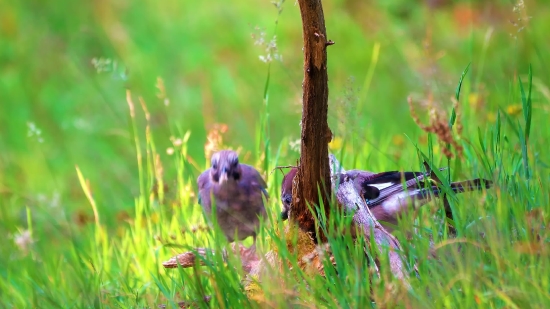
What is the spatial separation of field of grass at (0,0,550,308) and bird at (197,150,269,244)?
111 mm

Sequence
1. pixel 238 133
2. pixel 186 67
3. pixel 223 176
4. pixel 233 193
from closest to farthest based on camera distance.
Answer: pixel 223 176 < pixel 233 193 < pixel 238 133 < pixel 186 67

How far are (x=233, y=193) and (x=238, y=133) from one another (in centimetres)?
337

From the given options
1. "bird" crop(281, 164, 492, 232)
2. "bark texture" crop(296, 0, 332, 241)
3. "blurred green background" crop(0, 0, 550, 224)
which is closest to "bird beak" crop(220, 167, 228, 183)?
"bird" crop(281, 164, 492, 232)

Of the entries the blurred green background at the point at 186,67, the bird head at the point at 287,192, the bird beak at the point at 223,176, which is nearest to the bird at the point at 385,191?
the bird head at the point at 287,192

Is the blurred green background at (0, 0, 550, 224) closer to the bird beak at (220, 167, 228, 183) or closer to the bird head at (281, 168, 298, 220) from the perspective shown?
the bird beak at (220, 167, 228, 183)

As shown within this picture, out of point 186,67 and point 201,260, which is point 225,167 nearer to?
point 201,260

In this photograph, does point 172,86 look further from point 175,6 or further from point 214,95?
point 175,6

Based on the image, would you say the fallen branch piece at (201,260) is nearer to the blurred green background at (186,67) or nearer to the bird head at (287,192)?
the bird head at (287,192)

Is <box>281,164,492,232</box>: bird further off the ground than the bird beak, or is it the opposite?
the bird beak

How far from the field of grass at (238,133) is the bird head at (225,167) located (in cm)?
16

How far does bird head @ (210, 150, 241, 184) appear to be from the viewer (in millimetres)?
4590

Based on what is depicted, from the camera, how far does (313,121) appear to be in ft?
11.2

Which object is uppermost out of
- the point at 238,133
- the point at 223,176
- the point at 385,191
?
the point at 238,133

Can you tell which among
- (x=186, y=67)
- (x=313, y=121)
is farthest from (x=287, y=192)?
(x=186, y=67)
